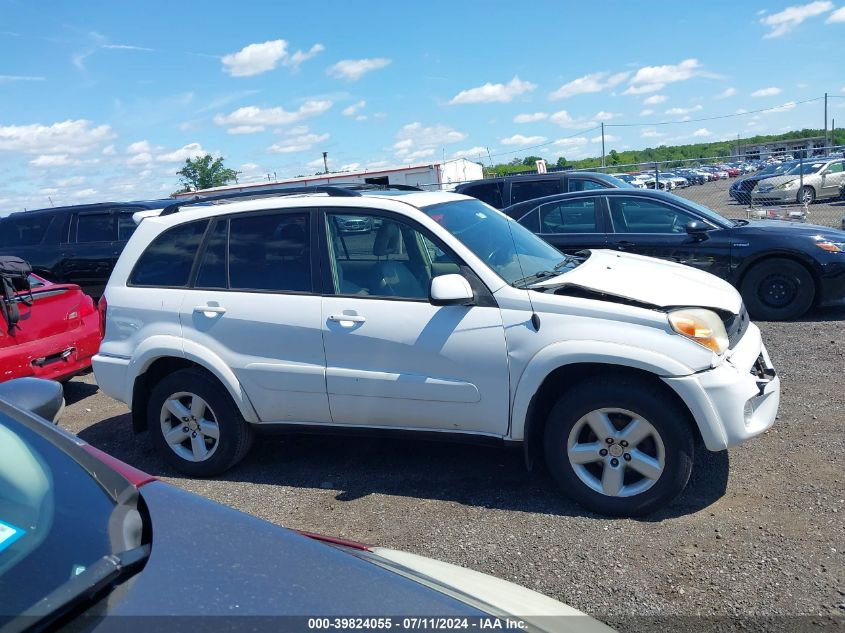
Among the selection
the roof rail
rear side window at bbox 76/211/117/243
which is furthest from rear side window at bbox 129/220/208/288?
rear side window at bbox 76/211/117/243

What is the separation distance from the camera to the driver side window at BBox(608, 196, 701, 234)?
8258 mm

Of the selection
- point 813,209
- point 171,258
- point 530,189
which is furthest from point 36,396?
point 813,209

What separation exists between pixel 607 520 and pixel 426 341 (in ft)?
4.63

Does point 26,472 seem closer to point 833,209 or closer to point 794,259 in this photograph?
point 794,259

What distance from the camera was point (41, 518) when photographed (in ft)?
6.05

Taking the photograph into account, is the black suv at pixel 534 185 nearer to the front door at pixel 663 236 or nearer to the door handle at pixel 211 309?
the front door at pixel 663 236

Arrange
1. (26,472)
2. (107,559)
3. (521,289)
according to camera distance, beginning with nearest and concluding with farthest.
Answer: (107,559)
(26,472)
(521,289)

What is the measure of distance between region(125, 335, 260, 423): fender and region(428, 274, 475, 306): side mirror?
1.52 m

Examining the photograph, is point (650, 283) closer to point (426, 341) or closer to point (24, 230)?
point (426, 341)

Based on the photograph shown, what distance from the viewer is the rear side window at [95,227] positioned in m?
10.7

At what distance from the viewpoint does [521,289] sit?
13.3 feet

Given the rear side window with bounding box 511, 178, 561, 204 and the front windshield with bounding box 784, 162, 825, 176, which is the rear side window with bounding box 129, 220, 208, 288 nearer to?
the rear side window with bounding box 511, 178, 561, 204

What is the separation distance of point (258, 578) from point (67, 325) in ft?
20.1

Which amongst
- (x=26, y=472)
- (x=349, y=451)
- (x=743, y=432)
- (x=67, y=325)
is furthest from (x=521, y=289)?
(x=67, y=325)
